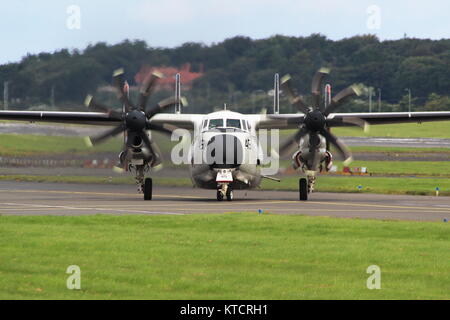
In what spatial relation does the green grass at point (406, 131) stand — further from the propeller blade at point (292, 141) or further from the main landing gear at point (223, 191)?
the main landing gear at point (223, 191)

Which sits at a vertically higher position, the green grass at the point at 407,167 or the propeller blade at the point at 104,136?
the propeller blade at the point at 104,136

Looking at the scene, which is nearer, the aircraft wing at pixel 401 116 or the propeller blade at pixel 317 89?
the propeller blade at pixel 317 89

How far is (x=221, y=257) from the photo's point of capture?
16.7 metres

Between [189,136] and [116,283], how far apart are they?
83.8 ft

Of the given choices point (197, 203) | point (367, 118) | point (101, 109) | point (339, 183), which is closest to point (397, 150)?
point (339, 183)

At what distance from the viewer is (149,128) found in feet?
114

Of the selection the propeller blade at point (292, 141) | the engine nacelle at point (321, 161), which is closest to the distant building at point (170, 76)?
the propeller blade at point (292, 141)

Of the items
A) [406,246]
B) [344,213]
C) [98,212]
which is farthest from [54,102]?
[406,246]

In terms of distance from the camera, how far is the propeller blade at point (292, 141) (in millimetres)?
34969

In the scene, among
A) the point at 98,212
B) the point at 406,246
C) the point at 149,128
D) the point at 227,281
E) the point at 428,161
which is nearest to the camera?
the point at 227,281

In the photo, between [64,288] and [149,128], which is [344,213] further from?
[64,288]

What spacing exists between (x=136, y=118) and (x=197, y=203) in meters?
4.49

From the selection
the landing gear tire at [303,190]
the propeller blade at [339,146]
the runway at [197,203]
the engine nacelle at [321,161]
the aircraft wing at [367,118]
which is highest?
the aircraft wing at [367,118]

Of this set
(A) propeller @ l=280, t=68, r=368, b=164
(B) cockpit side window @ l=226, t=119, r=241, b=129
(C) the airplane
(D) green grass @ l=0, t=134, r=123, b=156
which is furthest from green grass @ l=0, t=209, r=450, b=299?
(D) green grass @ l=0, t=134, r=123, b=156
